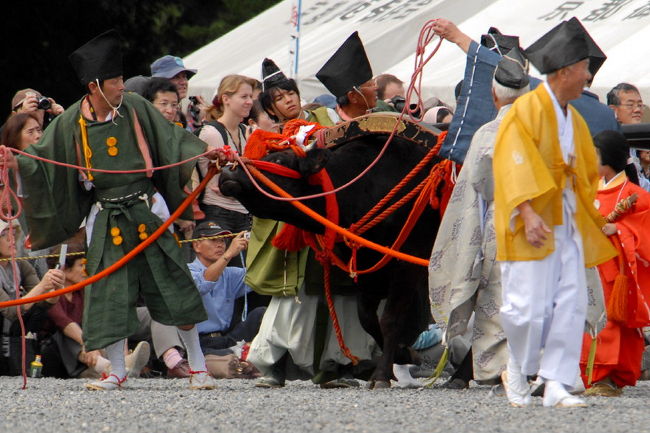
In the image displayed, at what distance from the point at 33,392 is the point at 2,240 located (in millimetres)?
2128

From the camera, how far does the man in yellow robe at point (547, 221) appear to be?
685cm

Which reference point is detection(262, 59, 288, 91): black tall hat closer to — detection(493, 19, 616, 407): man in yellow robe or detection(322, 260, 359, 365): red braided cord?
detection(322, 260, 359, 365): red braided cord

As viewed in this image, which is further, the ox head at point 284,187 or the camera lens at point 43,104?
the camera lens at point 43,104

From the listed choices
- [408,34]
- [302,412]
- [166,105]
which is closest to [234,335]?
[166,105]

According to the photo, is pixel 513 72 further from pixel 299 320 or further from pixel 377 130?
pixel 299 320

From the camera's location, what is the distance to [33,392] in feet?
28.3

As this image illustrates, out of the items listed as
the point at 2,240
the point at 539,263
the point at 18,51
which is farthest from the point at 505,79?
the point at 18,51

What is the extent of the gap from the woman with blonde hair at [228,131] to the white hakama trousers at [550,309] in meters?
3.61

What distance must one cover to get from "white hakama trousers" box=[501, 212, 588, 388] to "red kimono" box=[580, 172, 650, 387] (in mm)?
1600

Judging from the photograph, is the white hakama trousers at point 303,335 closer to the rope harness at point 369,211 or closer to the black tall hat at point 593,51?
the rope harness at point 369,211

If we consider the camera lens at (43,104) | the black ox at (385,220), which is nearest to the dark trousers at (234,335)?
the black ox at (385,220)

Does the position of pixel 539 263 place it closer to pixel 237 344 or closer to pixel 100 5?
pixel 237 344

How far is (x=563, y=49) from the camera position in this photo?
698 cm

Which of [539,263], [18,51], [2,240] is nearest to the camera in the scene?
[539,263]
